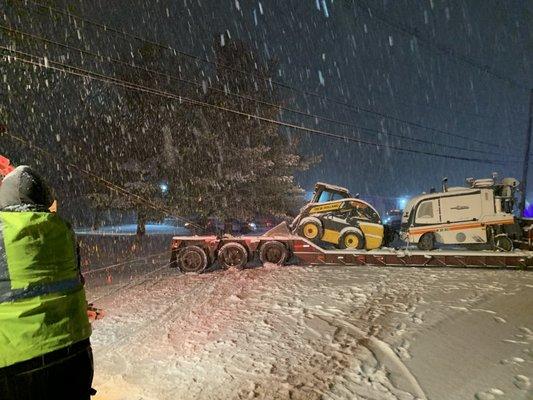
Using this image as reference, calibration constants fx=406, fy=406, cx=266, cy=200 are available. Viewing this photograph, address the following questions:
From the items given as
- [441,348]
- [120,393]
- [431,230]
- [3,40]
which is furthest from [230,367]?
[3,40]

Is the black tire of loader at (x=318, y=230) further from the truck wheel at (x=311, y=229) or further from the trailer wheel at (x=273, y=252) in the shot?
the trailer wheel at (x=273, y=252)

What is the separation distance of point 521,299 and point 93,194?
17.3 metres

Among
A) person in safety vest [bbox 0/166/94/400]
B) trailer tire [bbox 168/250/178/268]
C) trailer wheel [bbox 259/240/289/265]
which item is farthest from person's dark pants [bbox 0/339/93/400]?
trailer tire [bbox 168/250/178/268]

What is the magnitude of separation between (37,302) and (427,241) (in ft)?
41.9

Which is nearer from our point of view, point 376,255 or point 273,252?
point 376,255

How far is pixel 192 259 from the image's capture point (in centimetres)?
1165

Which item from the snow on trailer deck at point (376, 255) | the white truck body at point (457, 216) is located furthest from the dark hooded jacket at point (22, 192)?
the white truck body at point (457, 216)

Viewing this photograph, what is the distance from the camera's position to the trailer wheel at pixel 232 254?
1170cm

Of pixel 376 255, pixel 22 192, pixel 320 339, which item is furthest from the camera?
pixel 376 255

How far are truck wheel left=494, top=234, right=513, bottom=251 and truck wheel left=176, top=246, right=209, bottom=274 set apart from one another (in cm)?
883

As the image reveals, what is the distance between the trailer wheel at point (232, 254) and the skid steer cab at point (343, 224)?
1.97 meters

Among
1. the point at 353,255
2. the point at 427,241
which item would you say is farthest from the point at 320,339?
the point at 427,241

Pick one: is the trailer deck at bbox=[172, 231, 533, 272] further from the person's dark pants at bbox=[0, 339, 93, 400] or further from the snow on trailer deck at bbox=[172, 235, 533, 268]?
the person's dark pants at bbox=[0, 339, 93, 400]

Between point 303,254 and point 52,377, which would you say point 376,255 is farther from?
point 52,377
